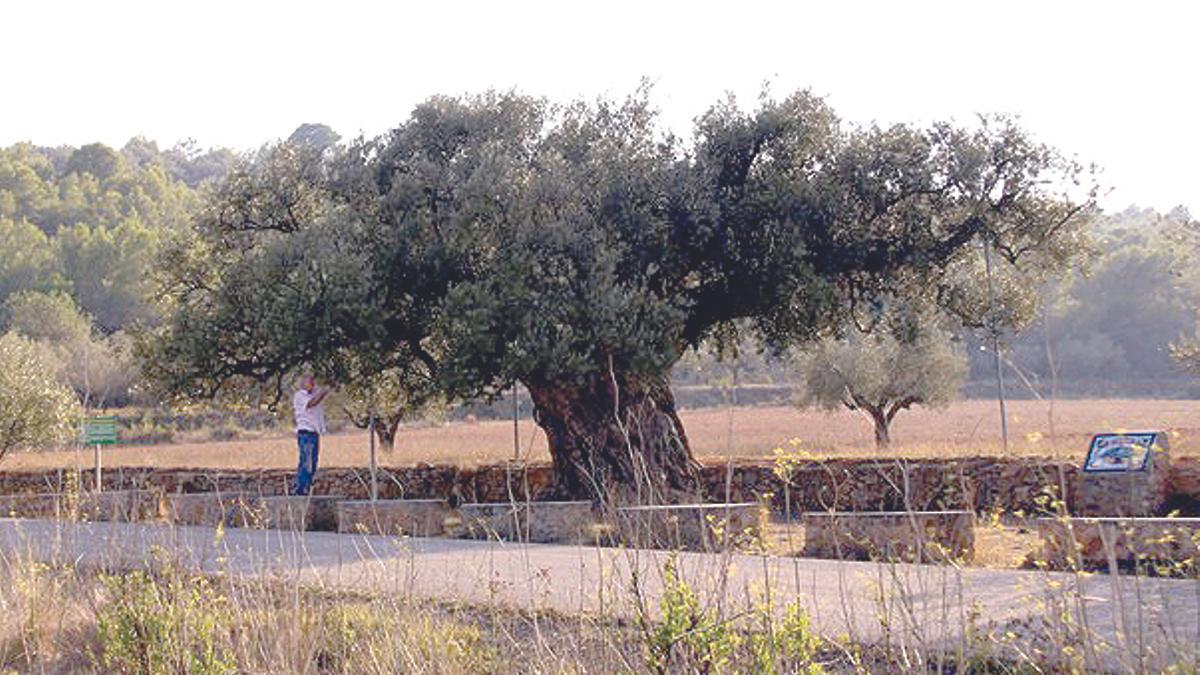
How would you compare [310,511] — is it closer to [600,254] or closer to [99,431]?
[99,431]

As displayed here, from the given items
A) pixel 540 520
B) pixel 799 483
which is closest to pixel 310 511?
pixel 540 520

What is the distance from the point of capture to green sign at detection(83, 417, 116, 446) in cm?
1897

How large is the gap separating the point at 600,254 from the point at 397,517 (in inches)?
161

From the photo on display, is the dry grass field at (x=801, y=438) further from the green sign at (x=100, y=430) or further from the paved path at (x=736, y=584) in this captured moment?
the green sign at (x=100, y=430)

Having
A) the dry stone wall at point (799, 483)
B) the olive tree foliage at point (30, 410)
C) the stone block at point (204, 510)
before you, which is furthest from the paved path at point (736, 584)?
the olive tree foliage at point (30, 410)

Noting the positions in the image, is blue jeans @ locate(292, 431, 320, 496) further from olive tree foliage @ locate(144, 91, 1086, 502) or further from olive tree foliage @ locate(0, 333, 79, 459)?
olive tree foliage @ locate(0, 333, 79, 459)

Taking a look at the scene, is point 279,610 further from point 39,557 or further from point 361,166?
point 361,166

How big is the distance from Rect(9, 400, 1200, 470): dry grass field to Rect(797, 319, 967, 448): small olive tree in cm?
92

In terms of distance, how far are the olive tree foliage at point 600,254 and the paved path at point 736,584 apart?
3.92 metres

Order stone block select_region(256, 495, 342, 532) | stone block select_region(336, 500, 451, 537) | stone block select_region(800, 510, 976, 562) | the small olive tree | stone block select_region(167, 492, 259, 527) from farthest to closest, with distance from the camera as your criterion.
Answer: the small olive tree
stone block select_region(167, 492, 259, 527)
stone block select_region(256, 495, 342, 532)
stone block select_region(336, 500, 451, 537)
stone block select_region(800, 510, 976, 562)

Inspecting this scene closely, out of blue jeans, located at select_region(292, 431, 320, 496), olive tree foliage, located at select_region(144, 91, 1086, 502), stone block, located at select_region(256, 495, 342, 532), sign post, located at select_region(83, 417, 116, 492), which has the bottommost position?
stone block, located at select_region(256, 495, 342, 532)

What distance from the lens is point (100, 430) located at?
1920 centimetres

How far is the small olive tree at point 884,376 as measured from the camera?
121ft

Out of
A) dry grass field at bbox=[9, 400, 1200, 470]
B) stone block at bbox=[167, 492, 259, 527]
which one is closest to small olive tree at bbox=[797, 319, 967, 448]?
dry grass field at bbox=[9, 400, 1200, 470]
